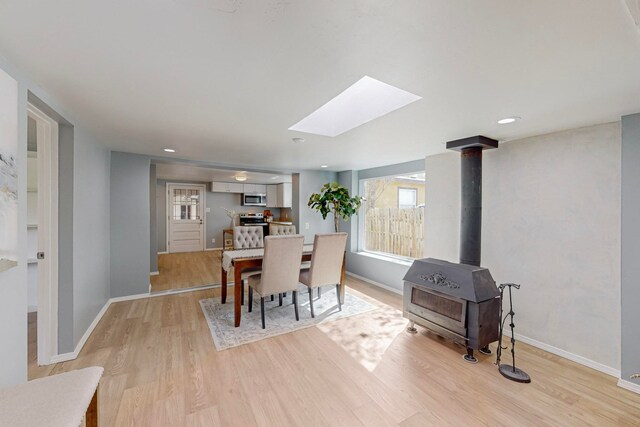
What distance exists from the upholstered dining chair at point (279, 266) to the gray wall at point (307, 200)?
6.40 feet

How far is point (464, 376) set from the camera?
82.3 inches

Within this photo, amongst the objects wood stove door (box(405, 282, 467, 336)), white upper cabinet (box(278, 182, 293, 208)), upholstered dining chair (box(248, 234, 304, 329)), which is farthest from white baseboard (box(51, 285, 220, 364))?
white upper cabinet (box(278, 182, 293, 208))

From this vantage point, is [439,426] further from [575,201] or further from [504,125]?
[504,125]

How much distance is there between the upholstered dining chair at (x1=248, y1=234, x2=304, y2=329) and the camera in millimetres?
2833

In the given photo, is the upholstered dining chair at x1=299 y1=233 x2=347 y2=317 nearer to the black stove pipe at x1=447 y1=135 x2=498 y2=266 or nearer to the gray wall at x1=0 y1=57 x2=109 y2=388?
the black stove pipe at x1=447 y1=135 x2=498 y2=266

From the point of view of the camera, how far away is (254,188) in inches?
316

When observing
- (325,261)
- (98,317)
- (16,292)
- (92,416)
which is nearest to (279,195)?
(325,261)

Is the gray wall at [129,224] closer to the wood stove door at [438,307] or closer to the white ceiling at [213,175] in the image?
the white ceiling at [213,175]

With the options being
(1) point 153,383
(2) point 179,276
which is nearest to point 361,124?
(1) point 153,383

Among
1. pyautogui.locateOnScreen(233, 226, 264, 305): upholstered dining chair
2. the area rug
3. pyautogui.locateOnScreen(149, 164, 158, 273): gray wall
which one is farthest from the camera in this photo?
pyautogui.locateOnScreen(149, 164, 158, 273): gray wall

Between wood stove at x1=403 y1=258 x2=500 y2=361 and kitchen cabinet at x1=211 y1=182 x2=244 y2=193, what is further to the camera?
kitchen cabinet at x1=211 y1=182 x2=244 y2=193

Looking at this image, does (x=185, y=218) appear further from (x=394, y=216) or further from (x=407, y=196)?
(x=407, y=196)

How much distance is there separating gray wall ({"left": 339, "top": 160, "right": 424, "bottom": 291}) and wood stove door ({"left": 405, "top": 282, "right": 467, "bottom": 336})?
116 centimetres

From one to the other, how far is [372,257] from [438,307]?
2.07 meters
